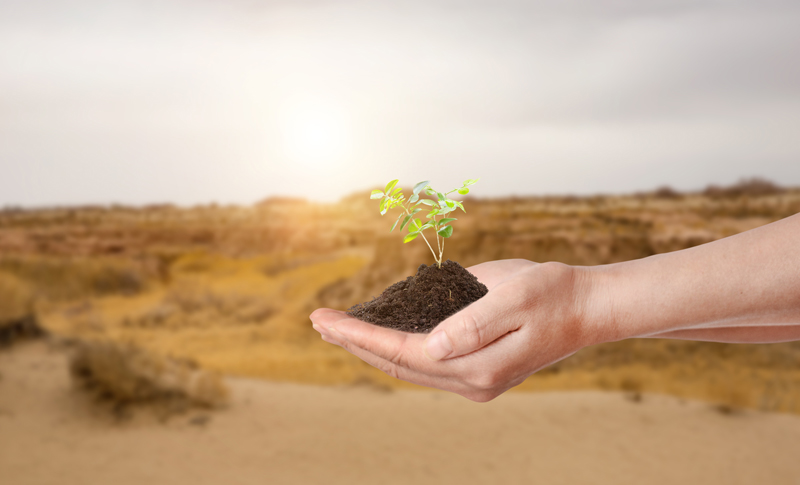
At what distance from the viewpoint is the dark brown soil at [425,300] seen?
5.91ft

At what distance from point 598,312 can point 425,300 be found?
61 cm

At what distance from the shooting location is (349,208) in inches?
723

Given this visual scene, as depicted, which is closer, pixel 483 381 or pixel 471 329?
pixel 471 329

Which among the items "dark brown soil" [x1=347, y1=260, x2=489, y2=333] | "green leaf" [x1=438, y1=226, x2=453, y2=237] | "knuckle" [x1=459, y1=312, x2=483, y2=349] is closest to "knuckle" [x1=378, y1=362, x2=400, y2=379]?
"dark brown soil" [x1=347, y1=260, x2=489, y2=333]

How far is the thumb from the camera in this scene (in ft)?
4.50

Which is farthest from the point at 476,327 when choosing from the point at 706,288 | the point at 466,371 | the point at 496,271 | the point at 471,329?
the point at 496,271

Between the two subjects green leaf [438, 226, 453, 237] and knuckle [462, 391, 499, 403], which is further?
green leaf [438, 226, 453, 237]

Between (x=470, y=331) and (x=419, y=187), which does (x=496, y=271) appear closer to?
(x=419, y=187)

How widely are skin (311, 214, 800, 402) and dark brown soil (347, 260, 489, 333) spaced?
0.20 m

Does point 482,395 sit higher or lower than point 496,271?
lower

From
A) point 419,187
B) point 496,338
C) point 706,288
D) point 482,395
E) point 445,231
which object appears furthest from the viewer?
point 445,231

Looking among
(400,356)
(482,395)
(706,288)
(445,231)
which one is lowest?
(482,395)

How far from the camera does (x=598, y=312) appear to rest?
146 centimetres

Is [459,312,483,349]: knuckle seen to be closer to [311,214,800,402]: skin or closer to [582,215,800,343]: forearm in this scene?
[311,214,800,402]: skin
